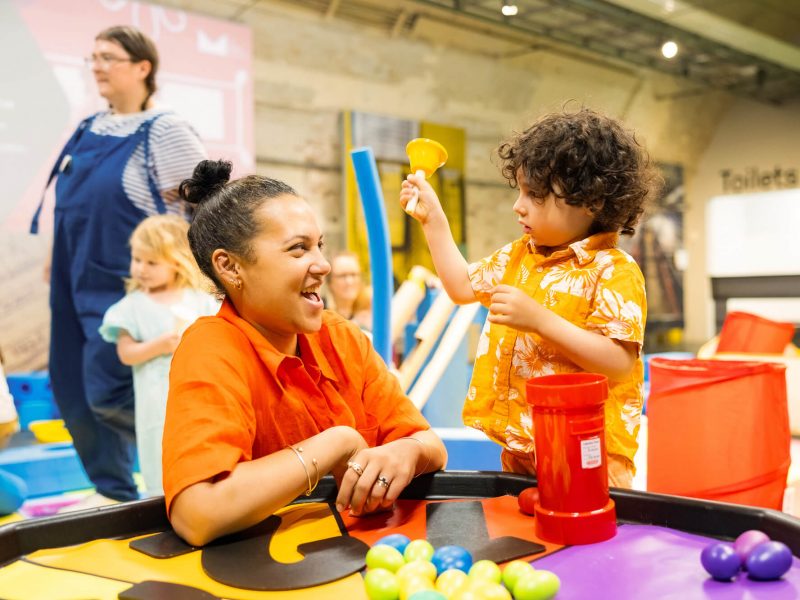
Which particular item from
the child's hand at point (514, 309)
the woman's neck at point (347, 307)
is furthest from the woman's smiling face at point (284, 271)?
the woman's neck at point (347, 307)

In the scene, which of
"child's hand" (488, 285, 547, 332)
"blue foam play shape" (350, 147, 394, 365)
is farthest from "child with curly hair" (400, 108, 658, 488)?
"blue foam play shape" (350, 147, 394, 365)

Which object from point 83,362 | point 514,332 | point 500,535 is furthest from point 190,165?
point 500,535

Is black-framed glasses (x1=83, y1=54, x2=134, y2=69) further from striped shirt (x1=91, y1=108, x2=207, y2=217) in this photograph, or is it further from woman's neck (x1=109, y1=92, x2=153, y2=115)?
striped shirt (x1=91, y1=108, x2=207, y2=217)

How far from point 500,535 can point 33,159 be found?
15.5 feet

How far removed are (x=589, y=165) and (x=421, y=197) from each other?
13.6 inches

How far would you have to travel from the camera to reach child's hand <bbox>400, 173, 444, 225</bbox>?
160 centimetres

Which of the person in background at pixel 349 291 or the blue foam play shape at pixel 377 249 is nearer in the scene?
the blue foam play shape at pixel 377 249

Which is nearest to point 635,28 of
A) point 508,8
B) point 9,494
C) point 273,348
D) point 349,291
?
point 508,8

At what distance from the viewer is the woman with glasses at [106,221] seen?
303 cm

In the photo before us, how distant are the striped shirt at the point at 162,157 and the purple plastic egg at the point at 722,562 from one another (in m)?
2.51

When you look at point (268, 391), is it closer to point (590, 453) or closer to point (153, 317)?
point (590, 453)

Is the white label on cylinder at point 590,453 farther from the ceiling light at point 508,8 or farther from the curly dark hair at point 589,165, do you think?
the ceiling light at point 508,8

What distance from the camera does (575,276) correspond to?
1.46 metres

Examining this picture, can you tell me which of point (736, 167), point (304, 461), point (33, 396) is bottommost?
point (33, 396)
